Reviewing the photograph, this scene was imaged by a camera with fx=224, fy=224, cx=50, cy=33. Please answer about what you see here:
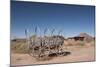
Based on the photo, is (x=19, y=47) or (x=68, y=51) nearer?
(x=19, y=47)

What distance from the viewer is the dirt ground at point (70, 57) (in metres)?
2.73

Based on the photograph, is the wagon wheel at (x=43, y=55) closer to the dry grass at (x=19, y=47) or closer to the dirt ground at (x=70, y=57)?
the dirt ground at (x=70, y=57)

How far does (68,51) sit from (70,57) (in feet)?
0.28

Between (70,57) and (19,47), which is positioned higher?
(19,47)

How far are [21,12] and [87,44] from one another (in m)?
1.05

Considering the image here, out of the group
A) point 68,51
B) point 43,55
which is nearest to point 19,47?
point 43,55

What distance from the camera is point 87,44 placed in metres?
3.14

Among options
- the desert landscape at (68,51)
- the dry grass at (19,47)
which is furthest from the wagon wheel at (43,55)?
the dry grass at (19,47)

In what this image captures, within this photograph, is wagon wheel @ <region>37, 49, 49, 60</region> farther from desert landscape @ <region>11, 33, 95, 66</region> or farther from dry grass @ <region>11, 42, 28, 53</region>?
dry grass @ <region>11, 42, 28, 53</region>

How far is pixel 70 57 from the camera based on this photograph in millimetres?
3016

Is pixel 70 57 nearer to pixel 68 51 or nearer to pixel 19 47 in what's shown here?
pixel 68 51

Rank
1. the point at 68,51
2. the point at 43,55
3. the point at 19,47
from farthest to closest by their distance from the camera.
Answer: the point at 68,51 < the point at 43,55 < the point at 19,47

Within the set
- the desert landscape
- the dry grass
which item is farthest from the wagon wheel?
the dry grass
